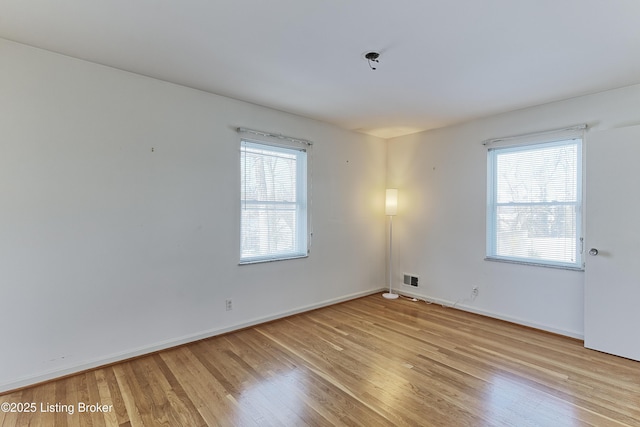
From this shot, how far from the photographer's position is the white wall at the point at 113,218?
2297mm

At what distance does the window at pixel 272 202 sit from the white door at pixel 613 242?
309cm

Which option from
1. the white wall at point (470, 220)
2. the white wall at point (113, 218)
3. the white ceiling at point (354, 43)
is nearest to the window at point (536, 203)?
the white wall at point (470, 220)

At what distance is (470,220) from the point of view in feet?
13.4

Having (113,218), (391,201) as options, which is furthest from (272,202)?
(391,201)

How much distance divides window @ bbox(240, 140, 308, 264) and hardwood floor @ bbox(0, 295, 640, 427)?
99 centimetres

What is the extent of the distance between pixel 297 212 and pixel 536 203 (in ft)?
9.43

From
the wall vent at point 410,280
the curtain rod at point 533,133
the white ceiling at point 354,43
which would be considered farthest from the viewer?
the wall vent at point 410,280

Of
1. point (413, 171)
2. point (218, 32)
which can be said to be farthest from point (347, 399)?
point (413, 171)

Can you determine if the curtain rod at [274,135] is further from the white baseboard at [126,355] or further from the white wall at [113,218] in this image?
the white baseboard at [126,355]

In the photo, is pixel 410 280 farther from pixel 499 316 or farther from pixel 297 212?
pixel 297 212

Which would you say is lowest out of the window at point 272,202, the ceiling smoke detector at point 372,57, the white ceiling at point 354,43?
the window at point 272,202

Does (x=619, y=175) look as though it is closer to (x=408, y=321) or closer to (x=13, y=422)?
(x=408, y=321)

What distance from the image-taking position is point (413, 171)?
15.5ft

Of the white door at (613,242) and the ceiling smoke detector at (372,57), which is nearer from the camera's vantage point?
the ceiling smoke detector at (372,57)
